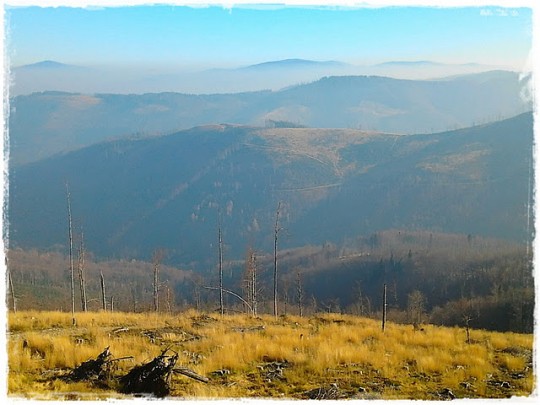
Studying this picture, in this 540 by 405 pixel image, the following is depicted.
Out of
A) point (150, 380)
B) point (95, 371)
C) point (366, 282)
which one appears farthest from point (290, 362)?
point (366, 282)

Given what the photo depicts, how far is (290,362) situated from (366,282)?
127m

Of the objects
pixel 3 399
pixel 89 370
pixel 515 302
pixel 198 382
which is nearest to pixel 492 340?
pixel 198 382

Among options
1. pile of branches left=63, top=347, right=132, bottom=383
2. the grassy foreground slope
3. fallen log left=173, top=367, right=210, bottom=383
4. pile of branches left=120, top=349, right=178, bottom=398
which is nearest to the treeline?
the grassy foreground slope

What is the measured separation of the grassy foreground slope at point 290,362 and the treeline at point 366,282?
5512cm

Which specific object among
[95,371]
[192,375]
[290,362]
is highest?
[95,371]

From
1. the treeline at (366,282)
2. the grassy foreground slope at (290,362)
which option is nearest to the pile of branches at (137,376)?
the grassy foreground slope at (290,362)

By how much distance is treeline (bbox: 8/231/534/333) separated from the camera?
83125mm

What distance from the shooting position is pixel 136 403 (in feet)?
19.5

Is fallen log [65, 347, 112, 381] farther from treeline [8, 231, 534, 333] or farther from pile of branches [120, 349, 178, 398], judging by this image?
treeline [8, 231, 534, 333]

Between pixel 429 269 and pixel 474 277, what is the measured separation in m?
17.9

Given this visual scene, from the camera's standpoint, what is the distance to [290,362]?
1037cm

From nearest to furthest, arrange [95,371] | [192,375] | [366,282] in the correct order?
1. [95,371]
2. [192,375]
3. [366,282]

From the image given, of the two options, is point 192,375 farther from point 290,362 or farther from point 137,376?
point 290,362

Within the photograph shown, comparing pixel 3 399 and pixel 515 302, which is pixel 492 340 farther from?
pixel 515 302
